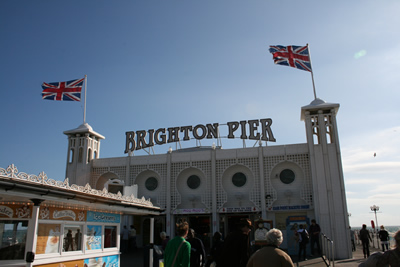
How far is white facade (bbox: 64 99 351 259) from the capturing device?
2155 centimetres

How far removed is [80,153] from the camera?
1083 inches

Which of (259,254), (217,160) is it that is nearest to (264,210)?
(217,160)

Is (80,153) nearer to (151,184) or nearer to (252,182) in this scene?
(151,184)

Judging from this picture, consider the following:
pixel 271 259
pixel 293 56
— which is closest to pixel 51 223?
pixel 271 259

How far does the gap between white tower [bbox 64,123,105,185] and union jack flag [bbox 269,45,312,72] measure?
15926mm

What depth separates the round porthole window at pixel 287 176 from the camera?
2355 cm

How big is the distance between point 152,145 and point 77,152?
6.13 meters

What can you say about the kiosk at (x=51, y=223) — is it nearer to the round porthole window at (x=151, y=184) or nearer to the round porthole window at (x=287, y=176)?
the round porthole window at (x=151, y=184)

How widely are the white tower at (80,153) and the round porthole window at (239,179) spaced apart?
1163cm

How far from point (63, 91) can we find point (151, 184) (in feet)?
31.0

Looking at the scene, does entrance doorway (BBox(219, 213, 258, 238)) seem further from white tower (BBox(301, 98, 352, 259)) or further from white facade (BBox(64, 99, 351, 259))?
white tower (BBox(301, 98, 352, 259))

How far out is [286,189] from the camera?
23.4 m

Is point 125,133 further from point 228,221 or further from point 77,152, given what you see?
point 228,221

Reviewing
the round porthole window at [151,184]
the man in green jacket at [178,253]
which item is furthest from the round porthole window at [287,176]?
the man in green jacket at [178,253]
